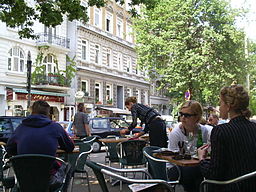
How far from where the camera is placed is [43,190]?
145 inches

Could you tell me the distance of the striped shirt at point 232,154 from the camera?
299 centimetres

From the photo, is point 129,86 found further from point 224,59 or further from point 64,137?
point 64,137

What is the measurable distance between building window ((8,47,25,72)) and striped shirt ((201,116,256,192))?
23.3 m

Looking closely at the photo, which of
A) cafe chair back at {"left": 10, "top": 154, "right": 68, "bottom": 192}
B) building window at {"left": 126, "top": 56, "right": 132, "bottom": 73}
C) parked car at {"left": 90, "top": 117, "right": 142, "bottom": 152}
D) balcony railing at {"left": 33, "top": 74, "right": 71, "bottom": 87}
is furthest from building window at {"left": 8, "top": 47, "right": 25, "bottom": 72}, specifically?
cafe chair back at {"left": 10, "top": 154, "right": 68, "bottom": 192}

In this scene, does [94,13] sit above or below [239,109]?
above

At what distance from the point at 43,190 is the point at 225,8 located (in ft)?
86.2

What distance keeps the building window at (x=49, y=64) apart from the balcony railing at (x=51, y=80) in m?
0.80

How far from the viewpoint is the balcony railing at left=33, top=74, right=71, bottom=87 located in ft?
84.1

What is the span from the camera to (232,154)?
299 centimetres

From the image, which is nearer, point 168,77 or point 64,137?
point 64,137

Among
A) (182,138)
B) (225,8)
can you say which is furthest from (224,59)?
(182,138)

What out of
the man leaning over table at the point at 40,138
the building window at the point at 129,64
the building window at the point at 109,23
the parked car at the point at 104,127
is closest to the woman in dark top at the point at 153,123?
the man leaning over table at the point at 40,138

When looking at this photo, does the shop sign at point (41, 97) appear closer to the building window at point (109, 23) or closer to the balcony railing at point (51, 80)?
the balcony railing at point (51, 80)

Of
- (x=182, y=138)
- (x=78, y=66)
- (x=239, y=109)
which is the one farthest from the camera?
(x=78, y=66)
